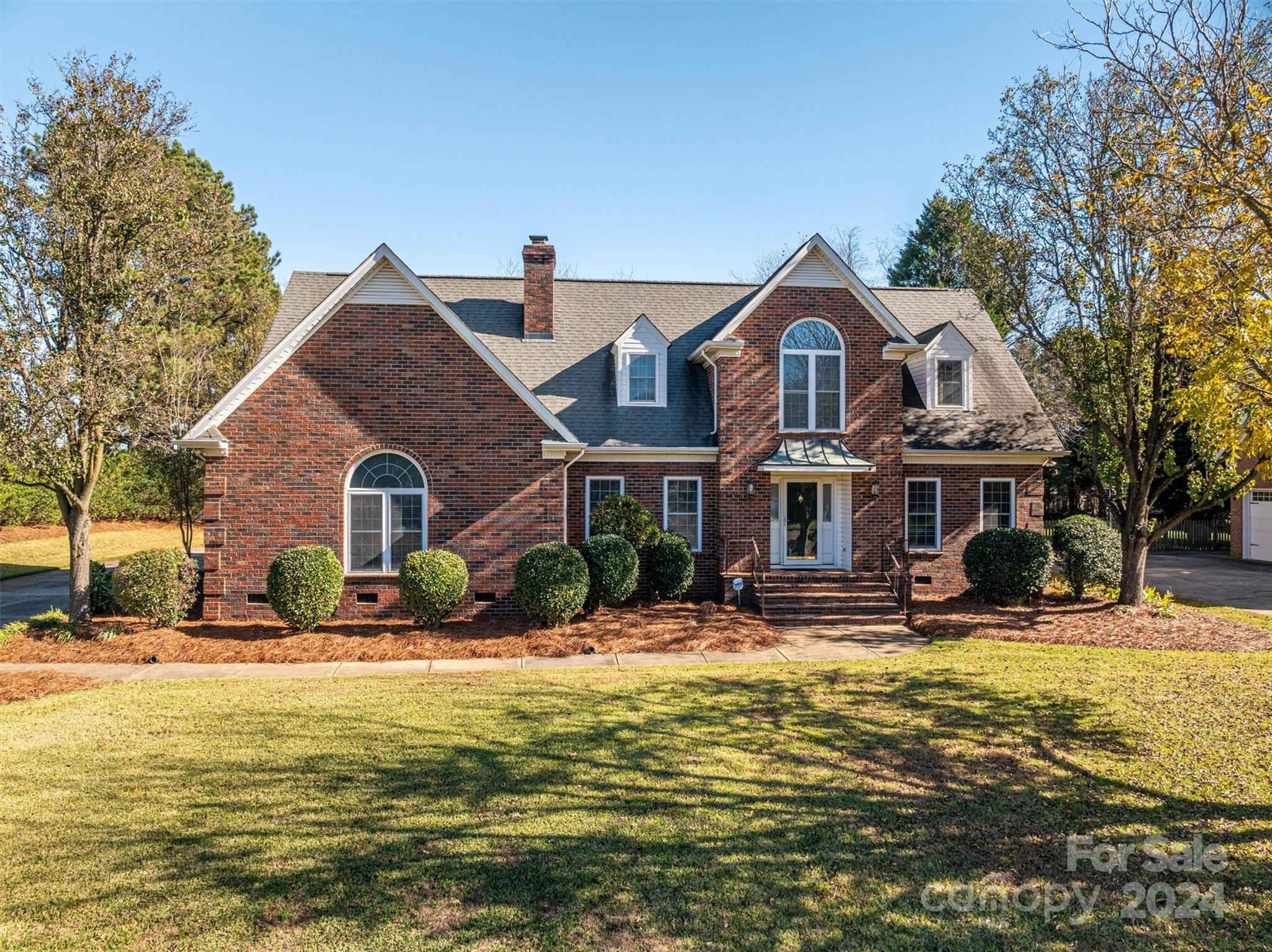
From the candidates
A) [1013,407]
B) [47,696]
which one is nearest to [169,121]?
[47,696]

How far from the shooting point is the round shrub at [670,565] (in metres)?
15.3

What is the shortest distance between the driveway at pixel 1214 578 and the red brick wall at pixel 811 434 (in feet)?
29.9

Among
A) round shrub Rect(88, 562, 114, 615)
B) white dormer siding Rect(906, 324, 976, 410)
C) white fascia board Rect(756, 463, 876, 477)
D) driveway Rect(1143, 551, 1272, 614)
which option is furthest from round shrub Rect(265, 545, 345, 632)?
driveway Rect(1143, 551, 1272, 614)

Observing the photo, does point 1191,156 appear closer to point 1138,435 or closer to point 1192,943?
point 1192,943

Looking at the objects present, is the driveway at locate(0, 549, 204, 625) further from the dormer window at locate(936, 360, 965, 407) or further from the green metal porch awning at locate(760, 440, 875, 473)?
the dormer window at locate(936, 360, 965, 407)

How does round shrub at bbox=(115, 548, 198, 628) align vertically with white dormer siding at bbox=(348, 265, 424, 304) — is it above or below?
below

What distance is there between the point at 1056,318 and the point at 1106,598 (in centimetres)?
655

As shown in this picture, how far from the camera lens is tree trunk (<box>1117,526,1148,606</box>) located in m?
15.2

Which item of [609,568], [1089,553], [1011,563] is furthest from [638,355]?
[1089,553]

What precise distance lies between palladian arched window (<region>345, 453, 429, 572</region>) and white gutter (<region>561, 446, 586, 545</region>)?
2.70m

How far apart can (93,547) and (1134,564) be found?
34.6 metres

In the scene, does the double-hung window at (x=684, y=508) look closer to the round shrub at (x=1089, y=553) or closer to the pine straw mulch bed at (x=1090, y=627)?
the pine straw mulch bed at (x=1090, y=627)

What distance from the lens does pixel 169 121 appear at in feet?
43.8

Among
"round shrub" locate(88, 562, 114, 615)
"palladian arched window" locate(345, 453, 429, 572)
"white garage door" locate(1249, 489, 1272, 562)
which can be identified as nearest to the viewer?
"palladian arched window" locate(345, 453, 429, 572)
